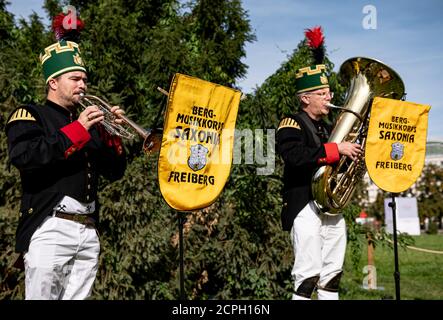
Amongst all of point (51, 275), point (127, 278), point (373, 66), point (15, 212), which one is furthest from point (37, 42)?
point (51, 275)

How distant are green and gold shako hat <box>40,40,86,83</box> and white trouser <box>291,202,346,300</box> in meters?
2.05

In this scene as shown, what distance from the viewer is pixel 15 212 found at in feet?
20.7

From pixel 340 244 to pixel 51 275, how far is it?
7.66 feet

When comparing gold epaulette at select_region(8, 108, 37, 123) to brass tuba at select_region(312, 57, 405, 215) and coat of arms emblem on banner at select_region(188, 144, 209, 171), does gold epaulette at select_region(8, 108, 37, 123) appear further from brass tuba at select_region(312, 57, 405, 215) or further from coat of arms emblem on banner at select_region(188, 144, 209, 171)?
brass tuba at select_region(312, 57, 405, 215)

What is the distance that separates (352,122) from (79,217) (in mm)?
2405

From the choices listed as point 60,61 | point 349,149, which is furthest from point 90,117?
point 349,149

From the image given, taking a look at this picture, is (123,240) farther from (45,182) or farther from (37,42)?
(37,42)

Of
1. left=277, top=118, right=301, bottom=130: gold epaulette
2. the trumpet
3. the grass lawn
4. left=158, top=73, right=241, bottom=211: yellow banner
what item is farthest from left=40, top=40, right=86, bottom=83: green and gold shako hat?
the grass lawn

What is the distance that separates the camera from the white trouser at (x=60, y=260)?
11.1ft

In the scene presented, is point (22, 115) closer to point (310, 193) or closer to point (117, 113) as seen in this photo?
point (117, 113)

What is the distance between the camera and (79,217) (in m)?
3.58

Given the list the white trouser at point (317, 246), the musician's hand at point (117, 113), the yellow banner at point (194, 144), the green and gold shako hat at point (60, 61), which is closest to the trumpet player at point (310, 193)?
the white trouser at point (317, 246)

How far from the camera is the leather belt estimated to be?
3.51m
